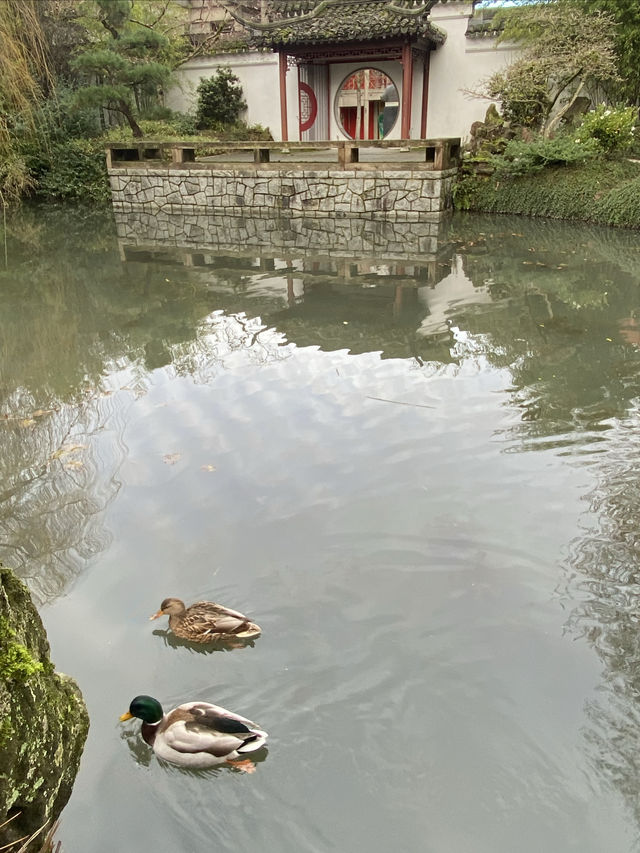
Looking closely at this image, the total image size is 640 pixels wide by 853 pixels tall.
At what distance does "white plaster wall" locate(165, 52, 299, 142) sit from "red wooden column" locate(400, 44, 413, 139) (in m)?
3.29

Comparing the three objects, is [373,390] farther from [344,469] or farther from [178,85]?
[178,85]

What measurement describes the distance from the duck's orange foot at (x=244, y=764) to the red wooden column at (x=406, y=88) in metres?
16.2

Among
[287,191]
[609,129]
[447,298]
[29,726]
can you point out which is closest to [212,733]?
[29,726]

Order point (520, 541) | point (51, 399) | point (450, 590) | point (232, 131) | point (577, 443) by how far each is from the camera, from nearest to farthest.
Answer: point (450, 590)
point (520, 541)
point (577, 443)
point (51, 399)
point (232, 131)

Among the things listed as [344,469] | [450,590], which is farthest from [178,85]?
[450,590]

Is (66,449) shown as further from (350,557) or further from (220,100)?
(220,100)

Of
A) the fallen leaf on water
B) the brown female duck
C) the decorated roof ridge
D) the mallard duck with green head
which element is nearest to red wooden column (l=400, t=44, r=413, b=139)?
the decorated roof ridge

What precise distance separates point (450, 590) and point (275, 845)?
1.41 metres

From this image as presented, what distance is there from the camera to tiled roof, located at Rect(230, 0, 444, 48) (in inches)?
580

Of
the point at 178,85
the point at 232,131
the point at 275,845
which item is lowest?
the point at 275,845

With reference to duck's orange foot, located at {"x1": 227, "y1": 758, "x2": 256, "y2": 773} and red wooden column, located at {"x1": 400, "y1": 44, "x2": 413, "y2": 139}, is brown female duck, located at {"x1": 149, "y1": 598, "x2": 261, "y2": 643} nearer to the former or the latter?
duck's orange foot, located at {"x1": 227, "y1": 758, "x2": 256, "y2": 773}

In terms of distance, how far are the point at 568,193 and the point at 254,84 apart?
1061 centimetres

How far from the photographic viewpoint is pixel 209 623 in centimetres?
288

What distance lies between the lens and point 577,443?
452 centimetres
